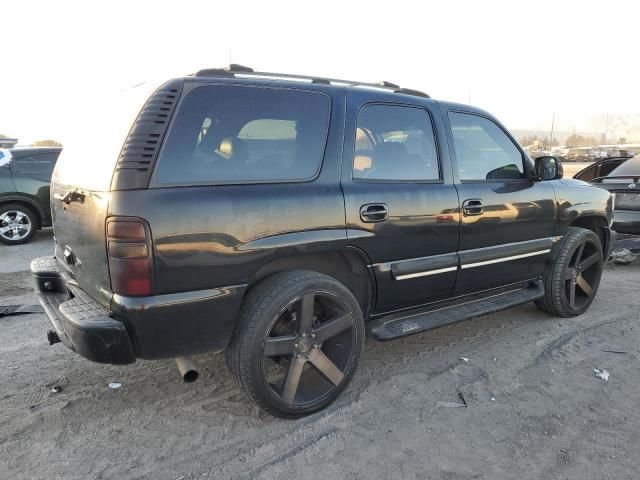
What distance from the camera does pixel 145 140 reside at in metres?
2.41

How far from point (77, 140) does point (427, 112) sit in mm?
2352

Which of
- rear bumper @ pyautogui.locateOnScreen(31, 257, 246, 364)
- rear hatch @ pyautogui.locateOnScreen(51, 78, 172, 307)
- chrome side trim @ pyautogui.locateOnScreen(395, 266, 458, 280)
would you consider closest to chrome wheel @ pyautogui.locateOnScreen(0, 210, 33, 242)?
rear hatch @ pyautogui.locateOnScreen(51, 78, 172, 307)

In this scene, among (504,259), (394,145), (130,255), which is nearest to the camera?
(130,255)

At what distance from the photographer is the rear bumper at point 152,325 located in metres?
2.37

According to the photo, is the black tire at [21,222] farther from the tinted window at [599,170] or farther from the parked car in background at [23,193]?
the tinted window at [599,170]

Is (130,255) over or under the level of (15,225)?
over

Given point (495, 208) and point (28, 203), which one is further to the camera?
point (28, 203)

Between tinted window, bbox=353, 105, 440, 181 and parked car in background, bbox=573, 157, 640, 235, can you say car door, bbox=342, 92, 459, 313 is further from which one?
parked car in background, bbox=573, 157, 640, 235

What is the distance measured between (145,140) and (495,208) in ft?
8.36

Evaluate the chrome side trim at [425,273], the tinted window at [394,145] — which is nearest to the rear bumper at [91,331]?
the tinted window at [394,145]

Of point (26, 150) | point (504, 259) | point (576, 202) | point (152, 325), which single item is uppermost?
point (26, 150)

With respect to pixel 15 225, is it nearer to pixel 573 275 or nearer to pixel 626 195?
pixel 573 275

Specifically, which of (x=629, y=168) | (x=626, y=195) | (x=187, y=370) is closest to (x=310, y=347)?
(x=187, y=370)

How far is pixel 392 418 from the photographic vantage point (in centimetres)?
289
